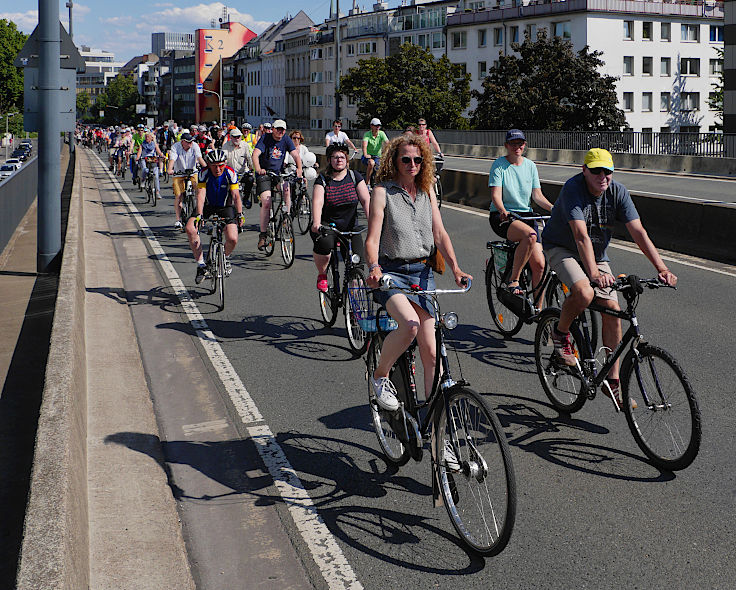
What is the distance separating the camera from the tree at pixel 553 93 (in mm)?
71188

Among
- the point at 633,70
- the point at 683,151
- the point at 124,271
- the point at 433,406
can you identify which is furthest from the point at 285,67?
the point at 433,406

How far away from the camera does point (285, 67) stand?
488 ft

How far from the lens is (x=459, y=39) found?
103 meters

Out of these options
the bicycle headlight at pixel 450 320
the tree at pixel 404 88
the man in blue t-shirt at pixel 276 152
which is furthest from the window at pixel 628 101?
the bicycle headlight at pixel 450 320

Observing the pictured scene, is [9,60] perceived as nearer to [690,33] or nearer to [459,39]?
[459,39]

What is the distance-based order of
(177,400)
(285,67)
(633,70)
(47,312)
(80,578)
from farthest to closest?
(285,67) < (633,70) < (47,312) < (177,400) < (80,578)

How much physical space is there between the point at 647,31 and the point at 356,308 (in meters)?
91.1

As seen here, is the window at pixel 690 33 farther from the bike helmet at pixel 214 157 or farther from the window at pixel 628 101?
the bike helmet at pixel 214 157

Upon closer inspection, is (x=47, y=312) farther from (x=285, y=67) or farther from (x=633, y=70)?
(x=285, y=67)

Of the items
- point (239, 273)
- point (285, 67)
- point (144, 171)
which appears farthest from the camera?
point (285, 67)

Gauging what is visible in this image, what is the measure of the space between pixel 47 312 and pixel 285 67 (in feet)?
464

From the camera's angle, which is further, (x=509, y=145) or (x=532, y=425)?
(x=509, y=145)

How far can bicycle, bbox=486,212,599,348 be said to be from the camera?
8695mm

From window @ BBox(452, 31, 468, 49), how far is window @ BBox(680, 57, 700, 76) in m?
20.5
